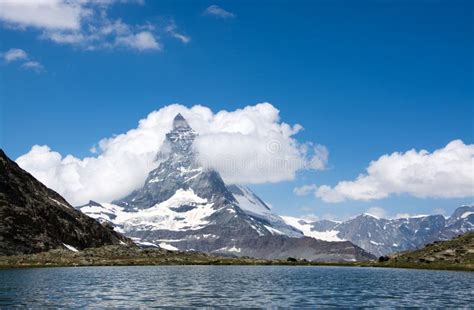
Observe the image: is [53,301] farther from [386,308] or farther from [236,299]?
[386,308]

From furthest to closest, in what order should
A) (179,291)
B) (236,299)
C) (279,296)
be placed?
(179,291) → (279,296) → (236,299)

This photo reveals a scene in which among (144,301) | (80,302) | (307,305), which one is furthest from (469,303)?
(80,302)

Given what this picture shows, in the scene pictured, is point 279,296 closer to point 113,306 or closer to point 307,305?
point 307,305

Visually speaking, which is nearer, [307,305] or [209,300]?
[307,305]

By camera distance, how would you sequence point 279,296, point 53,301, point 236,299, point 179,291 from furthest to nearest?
1. point 179,291
2. point 279,296
3. point 236,299
4. point 53,301

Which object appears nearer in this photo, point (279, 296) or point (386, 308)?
point (386, 308)

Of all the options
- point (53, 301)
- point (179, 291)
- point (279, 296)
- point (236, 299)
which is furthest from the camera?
point (179, 291)

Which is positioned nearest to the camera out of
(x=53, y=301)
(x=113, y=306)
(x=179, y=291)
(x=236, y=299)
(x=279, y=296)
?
(x=113, y=306)

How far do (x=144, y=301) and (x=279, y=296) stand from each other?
77.6ft

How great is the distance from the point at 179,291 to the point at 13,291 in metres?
28.7

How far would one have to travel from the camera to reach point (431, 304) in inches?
3147

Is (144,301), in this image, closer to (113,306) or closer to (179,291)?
(113,306)

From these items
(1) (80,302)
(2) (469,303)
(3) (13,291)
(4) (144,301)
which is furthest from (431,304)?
(3) (13,291)

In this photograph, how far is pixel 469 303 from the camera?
8188cm
